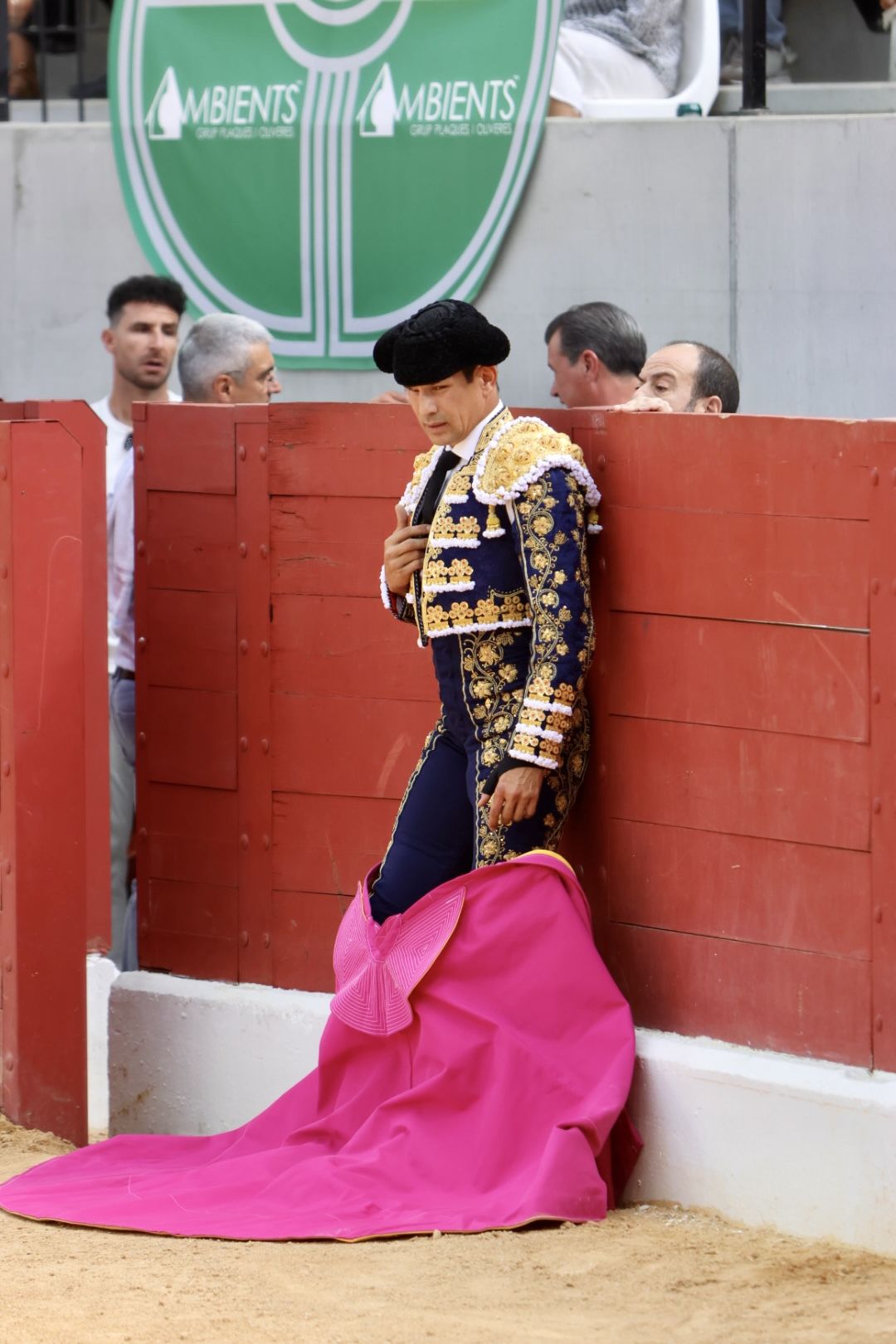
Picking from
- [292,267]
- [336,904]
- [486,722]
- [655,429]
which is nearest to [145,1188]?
[336,904]

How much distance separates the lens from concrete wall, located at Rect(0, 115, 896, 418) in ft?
21.5

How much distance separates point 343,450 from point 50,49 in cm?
428

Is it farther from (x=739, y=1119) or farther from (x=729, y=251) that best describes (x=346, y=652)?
(x=729, y=251)

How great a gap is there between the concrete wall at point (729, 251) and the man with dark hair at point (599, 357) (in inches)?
39.2

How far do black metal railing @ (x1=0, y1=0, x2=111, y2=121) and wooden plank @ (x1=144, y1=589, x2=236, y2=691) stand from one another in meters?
3.76

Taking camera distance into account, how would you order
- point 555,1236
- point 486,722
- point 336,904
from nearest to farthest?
point 555,1236, point 486,722, point 336,904

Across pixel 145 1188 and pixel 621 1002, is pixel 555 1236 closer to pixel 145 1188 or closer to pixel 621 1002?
pixel 621 1002

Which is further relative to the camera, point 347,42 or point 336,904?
point 347,42

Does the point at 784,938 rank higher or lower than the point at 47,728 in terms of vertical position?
lower

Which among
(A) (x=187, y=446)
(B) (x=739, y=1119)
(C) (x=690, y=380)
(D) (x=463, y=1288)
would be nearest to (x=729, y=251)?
(C) (x=690, y=380)

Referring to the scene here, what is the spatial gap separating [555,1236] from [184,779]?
160 cm

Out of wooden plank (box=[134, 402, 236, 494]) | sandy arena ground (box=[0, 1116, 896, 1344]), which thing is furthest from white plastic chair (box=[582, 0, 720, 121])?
sandy arena ground (box=[0, 1116, 896, 1344])

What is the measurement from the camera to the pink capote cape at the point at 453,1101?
3.89 meters

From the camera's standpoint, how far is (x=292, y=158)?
7.26 meters
